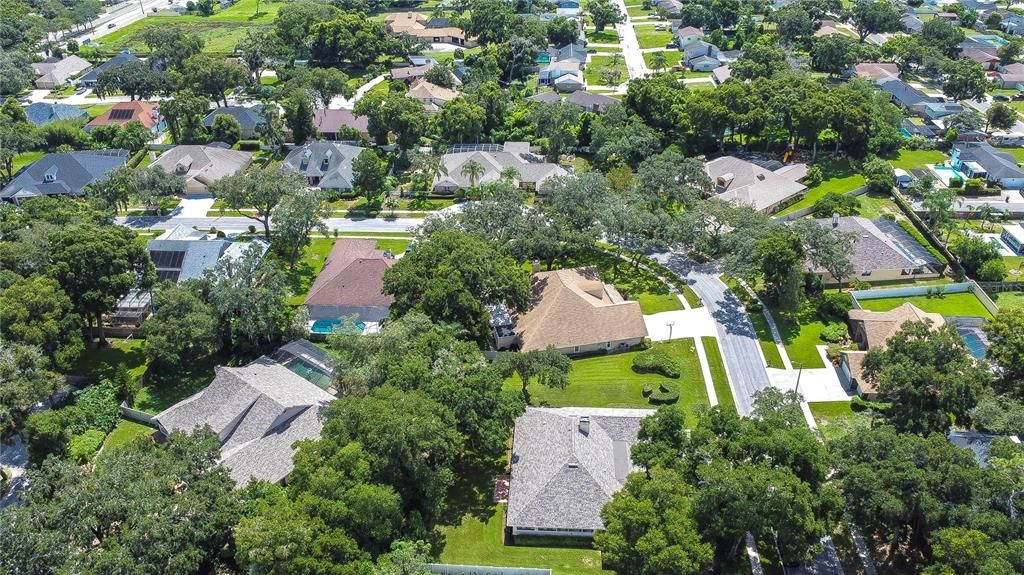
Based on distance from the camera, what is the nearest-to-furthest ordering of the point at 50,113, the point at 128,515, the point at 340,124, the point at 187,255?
the point at 128,515
the point at 187,255
the point at 340,124
the point at 50,113

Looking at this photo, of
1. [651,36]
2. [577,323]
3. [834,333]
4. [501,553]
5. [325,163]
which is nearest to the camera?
[501,553]

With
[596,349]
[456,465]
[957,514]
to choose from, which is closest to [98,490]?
[456,465]

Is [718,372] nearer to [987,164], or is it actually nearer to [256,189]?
[256,189]

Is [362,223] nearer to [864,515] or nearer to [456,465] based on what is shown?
[456,465]

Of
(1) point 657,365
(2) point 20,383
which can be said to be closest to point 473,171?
(1) point 657,365

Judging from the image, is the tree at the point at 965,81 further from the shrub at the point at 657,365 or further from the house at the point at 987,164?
the shrub at the point at 657,365

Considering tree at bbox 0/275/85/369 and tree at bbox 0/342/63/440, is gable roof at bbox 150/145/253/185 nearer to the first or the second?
tree at bbox 0/275/85/369

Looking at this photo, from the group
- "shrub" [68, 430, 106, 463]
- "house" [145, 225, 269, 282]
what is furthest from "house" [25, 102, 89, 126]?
"shrub" [68, 430, 106, 463]
